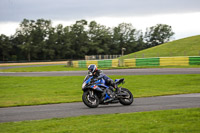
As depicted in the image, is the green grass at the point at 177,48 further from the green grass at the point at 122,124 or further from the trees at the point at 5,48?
the green grass at the point at 122,124

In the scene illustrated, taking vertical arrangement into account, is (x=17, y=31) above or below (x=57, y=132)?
above

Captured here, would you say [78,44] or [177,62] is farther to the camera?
[78,44]

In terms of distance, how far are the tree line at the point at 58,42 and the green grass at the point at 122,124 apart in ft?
273

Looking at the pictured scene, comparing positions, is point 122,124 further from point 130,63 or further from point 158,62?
point 130,63

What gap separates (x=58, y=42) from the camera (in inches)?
4205

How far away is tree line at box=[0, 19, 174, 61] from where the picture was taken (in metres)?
96.8

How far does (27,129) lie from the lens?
7391mm

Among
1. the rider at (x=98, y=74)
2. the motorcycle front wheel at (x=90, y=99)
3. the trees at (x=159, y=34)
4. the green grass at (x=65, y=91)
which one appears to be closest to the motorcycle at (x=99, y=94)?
the motorcycle front wheel at (x=90, y=99)

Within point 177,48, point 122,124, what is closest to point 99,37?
point 177,48

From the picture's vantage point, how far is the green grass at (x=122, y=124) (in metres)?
6.68

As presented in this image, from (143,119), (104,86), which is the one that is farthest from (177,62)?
(143,119)

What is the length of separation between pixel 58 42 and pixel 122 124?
10102cm

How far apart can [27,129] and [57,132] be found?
3.18 feet

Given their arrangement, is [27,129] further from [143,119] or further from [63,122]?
[143,119]
